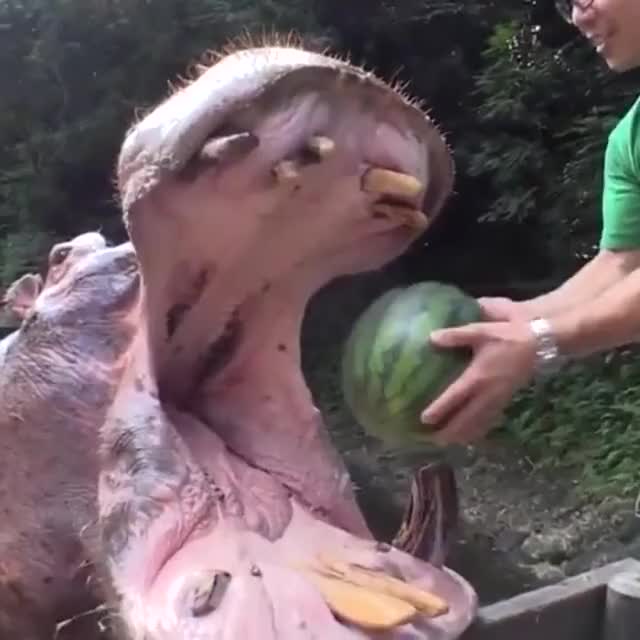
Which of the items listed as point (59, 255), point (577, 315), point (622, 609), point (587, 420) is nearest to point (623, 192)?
point (577, 315)

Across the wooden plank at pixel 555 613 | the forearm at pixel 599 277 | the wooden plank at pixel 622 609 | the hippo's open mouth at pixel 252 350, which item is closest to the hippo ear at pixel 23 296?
the hippo's open mouth at pixel 252 350

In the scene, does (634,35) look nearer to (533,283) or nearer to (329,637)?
(329,637)

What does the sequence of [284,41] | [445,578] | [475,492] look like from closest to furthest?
A: 1. [445,578]
2. [284,41]
3. [475,492]

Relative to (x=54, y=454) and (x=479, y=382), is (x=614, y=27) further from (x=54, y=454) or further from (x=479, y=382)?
(x=54, y=454)

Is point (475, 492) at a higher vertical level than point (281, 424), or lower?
lower

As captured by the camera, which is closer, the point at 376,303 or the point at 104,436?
the point at 104,436

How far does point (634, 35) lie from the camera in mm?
1343

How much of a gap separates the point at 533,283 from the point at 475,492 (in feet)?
3.33

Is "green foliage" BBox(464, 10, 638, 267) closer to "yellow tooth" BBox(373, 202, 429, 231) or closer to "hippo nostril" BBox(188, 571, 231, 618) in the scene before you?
"yellow tooth" BBox(373, 202, 429, 231)

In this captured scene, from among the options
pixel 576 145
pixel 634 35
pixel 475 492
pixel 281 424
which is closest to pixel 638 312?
pixel 634 35

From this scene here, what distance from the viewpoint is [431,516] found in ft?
3.33

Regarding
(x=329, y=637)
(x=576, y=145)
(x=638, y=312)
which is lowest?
(x=576, y=145)

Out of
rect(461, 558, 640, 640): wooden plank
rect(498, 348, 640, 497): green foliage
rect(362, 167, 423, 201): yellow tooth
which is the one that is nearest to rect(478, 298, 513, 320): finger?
rect(362, 167, 423, 201): yellow tooth

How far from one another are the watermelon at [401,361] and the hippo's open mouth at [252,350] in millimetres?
40
